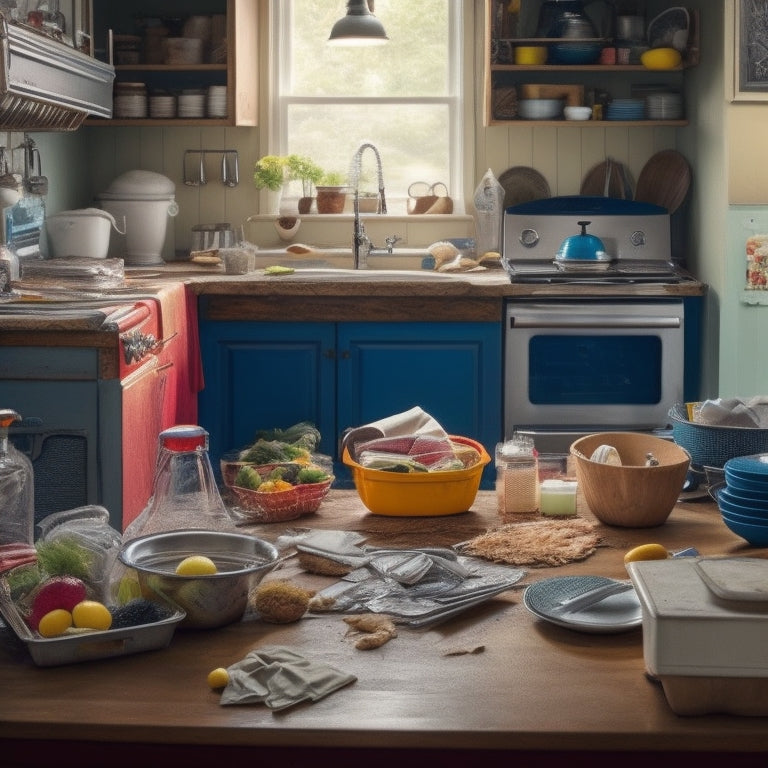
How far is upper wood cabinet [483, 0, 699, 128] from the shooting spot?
19.0 ft

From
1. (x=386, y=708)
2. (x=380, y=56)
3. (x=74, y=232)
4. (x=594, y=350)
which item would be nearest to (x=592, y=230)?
(x=594, y=350)

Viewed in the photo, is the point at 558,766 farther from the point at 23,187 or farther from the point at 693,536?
the point at 23,187

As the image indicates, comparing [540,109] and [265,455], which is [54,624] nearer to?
[265,455]

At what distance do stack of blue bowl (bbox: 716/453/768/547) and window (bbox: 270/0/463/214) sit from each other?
4.11 metres

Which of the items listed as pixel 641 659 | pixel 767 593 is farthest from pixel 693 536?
pixel 767 593

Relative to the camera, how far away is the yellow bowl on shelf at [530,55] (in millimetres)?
5844

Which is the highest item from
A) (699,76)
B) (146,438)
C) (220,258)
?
(699,76)

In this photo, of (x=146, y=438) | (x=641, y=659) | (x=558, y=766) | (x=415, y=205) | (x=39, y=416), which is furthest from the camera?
(x=415, y=205)

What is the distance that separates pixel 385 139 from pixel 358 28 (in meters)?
1.01

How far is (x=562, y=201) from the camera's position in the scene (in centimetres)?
605

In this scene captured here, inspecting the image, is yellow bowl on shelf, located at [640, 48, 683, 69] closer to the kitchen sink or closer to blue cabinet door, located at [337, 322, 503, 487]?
the kitchen sink

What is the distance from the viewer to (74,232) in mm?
5332

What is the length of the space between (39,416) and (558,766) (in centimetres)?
272

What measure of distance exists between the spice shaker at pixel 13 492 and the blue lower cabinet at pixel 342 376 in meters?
2.89
